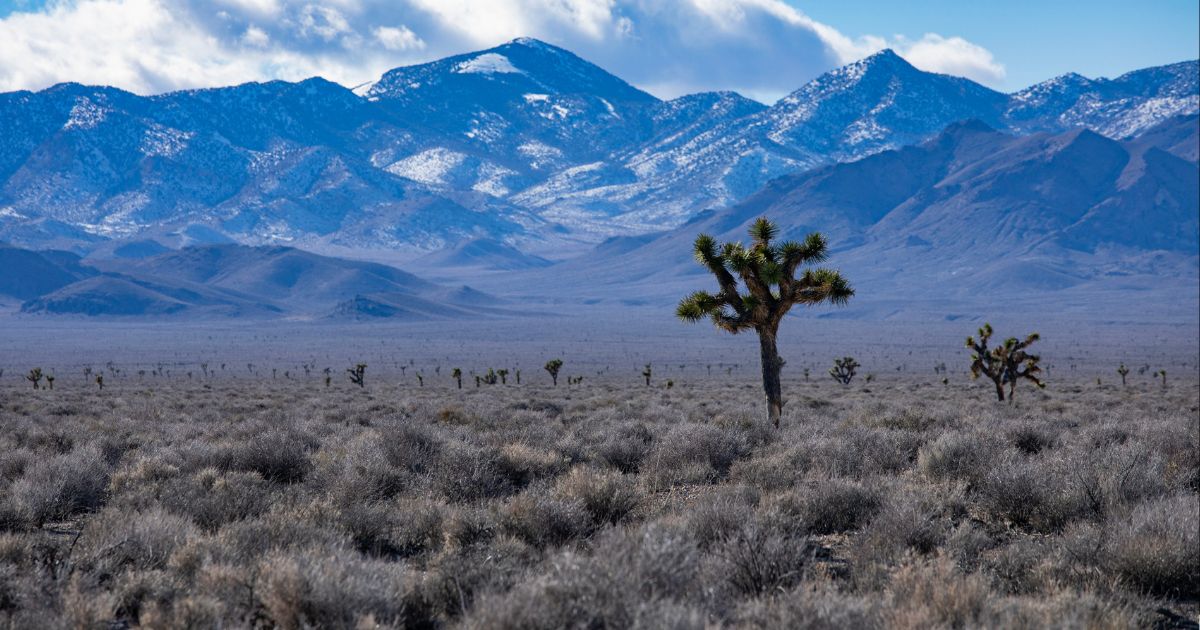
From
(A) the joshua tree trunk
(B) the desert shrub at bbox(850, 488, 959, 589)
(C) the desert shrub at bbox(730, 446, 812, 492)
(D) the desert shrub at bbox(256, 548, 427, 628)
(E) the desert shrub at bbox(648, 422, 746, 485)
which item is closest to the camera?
(D) the desert shrub at bbox(256, 548, 427, 628)

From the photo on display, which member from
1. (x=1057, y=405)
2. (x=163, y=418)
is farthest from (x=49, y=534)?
(x=1057, y=405)

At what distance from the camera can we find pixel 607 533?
7.70 m

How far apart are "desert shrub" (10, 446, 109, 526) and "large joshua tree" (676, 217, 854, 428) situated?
44.4 feet

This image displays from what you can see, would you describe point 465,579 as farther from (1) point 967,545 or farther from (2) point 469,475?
(2) point 469,475

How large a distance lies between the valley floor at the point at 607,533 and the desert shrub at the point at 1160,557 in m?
Answer: 0.02

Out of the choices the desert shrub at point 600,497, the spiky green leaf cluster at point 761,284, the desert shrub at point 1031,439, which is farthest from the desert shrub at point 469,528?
the spiky green leaf cluster at point 761,284

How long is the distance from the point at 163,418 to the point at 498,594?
65.3 ft

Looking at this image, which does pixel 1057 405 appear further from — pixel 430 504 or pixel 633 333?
pixel 633 333

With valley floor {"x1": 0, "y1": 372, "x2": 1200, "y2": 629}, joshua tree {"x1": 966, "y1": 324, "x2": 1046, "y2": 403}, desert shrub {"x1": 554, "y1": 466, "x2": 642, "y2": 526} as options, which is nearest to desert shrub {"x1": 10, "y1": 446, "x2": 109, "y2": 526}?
valley floor {"x1": 0, "y1": 372, "x2": 1200, "y2": 629}

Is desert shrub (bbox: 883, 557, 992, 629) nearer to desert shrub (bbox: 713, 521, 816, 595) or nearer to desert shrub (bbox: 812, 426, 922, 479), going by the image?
desert shrub (bbox: 713, 521, 816, 595)

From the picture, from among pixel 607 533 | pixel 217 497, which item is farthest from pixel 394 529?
pixel 607 533

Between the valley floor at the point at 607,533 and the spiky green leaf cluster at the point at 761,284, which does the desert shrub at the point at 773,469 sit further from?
the spiky green leaf cluster at the point at 761,284

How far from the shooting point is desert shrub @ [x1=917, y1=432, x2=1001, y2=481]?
11.5 meters

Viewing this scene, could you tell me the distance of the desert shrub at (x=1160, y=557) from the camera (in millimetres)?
7285
